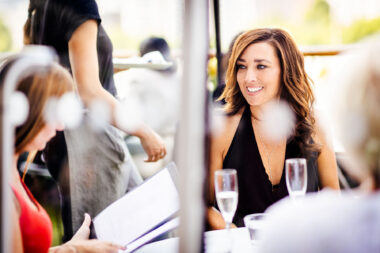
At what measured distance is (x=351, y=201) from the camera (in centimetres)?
79

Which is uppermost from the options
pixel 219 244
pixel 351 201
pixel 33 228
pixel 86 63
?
pixel 86 63

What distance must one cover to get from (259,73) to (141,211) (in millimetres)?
799

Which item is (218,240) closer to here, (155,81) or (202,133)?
(202,133)

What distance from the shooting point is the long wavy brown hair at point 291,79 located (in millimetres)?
1736

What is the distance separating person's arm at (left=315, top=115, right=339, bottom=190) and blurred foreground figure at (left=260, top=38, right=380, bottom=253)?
81 cm

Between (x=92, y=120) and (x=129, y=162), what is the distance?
0.94 ft

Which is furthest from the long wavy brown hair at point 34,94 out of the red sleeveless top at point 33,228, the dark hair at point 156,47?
the dark hair at point 156,47

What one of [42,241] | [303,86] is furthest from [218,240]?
[303,86]

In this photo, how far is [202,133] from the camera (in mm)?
755

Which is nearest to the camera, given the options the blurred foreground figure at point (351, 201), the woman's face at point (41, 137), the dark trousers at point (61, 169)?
the blurred foreground figure at point (351, 201)

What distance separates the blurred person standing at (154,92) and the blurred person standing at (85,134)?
0.06 meters

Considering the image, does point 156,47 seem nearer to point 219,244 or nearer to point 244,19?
point 244,19

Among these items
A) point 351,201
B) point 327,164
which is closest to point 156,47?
point 327,164

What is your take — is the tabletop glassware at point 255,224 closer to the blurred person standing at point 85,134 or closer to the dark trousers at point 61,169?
the blurred person standing at point 85,134
